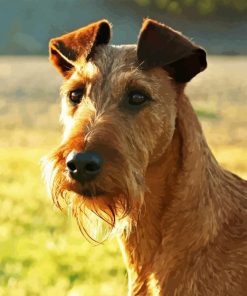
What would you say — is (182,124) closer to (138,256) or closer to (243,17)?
(138,256)

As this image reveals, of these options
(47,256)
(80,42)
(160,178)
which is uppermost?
(80,42)

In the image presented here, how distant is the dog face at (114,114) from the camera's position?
4.27m

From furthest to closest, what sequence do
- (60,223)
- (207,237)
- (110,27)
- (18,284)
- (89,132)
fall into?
(60,223), (18,284), (110,27), (207,237), (89,132)

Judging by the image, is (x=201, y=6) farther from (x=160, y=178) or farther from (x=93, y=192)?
(x=93, y=192)

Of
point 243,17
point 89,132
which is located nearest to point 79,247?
point 89,132

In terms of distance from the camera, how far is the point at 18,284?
7.12 metres

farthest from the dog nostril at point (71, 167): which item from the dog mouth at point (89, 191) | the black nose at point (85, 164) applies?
the dog mouth at point (89, 191)

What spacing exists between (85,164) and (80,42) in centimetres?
109

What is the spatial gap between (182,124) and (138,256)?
83 cm

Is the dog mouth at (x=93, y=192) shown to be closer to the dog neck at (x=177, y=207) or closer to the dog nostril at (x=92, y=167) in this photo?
the dog nostril at (x=92, y=167)

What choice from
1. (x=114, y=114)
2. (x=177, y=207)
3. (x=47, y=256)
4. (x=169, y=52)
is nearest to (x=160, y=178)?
(x=177, y=207)

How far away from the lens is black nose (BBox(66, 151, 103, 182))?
4164 mm

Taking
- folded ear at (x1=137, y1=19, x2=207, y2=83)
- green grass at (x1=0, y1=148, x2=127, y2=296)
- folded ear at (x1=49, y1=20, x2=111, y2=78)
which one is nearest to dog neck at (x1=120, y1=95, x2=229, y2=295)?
folded ear at (x1=137, y1=19, x2=207, y2=83)

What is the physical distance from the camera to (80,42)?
4961mm
